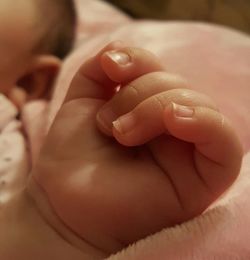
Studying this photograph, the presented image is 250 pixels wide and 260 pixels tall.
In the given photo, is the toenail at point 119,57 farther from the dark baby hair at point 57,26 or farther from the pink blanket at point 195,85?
the dark baby hair at point 57,26

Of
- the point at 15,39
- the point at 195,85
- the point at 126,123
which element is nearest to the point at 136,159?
the point at 126,123

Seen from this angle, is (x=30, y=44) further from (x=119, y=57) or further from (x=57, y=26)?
(x=119, y=57)

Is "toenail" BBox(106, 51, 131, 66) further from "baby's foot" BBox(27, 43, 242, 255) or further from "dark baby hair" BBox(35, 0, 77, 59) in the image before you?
"dark baby hair" BBox(35, 0, 77, 59)

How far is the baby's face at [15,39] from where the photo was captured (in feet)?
3.17

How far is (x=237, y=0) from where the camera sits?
1296mm

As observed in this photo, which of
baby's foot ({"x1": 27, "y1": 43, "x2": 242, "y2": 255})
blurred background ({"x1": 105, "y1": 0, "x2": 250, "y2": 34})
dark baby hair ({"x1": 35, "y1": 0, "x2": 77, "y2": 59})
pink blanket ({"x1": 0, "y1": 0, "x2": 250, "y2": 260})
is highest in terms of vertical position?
baby's foot ({"x1": 27, "y1": 43, "x2": 242, "y2": 255})

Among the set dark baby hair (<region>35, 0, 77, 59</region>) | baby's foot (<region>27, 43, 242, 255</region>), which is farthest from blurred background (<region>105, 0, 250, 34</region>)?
baby's foot (<region>27, 43, 242, 255</region>)

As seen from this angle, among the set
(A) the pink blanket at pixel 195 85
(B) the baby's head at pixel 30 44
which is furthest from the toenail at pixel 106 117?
(B) the baby's head at pixel 30 44

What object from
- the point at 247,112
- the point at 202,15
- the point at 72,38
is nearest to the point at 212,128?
the point at 247,112

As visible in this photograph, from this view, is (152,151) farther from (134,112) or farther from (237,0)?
(237,0)

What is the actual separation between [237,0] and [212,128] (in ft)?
2.63

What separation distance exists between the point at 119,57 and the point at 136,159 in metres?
0.10

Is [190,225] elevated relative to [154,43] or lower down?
elevated

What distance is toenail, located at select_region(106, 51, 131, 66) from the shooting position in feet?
2.06
